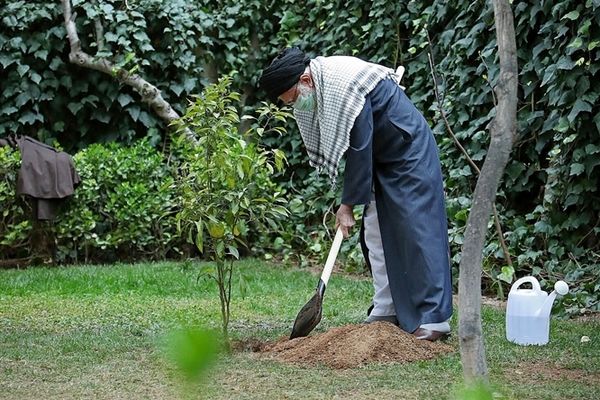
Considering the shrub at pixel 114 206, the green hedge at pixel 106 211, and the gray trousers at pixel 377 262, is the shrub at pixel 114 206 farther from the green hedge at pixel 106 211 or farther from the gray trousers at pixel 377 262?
the gray trousers at pixel 377 262

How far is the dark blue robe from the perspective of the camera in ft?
14.1

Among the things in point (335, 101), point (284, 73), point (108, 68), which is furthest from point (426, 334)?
point (108, 68)

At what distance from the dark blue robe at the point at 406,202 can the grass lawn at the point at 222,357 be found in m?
0.26

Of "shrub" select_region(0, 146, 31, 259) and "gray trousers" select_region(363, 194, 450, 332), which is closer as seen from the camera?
"gray trousers" select_region(363, 194, 450, 332)

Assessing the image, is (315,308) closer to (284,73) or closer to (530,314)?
(530,314)

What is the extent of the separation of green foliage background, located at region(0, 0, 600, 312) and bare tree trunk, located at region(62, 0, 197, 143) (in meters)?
0.10

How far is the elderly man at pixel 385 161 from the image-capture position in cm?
421

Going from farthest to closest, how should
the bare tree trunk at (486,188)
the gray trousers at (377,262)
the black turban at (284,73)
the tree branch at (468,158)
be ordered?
the tree branch at (468,158)
the gray trousers at (377,262)
the black turban at (284,73)
the bare tree trunk at (486,188)

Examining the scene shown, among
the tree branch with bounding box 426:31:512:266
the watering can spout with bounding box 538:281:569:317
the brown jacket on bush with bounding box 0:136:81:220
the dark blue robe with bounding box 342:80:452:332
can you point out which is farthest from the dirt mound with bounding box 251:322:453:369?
the brown jacket on bush with bounding box 0:136:81:220

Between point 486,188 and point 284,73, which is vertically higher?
point 284,73

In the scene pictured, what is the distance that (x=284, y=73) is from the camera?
4.16 m

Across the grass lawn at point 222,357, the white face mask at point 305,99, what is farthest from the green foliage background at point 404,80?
the white face mask at point 305,99

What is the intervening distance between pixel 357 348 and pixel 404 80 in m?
4.39

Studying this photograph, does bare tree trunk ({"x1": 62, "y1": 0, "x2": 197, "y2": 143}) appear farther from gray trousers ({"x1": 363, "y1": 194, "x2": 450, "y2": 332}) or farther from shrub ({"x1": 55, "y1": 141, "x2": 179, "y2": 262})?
gray trousers ({"x1": 363, "y1": 194, "x2": 450, "y2": 332})
